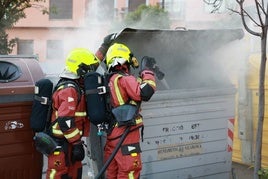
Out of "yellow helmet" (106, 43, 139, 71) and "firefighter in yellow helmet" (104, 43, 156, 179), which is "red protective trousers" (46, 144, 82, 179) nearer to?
"firefighter in yellow helmet" (104, 43, 156, 179)

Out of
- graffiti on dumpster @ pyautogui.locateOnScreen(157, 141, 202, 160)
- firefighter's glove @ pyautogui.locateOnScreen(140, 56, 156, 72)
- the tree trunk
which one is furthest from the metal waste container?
the tree trunk

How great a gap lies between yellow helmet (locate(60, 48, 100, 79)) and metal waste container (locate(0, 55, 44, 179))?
0.31 meters

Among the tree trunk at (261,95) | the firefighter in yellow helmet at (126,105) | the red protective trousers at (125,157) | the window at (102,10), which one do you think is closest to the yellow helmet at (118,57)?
the firefighter in yellow helmet at (126,105)

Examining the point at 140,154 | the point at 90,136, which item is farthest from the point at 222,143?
→ the point at 90,136

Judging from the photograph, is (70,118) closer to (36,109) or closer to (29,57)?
(36,109)

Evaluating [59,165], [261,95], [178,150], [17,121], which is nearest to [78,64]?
[17,121]

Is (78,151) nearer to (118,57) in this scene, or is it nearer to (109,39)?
(118,57)

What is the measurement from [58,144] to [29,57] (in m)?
0.88

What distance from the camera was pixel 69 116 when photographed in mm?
3621

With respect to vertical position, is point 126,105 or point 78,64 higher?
point 78,64

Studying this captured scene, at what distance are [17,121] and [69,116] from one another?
47 centimetres

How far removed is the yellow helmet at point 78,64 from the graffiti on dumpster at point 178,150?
103cm

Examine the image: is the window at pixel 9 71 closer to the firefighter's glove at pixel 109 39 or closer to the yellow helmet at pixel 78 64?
the yellow helmet at pixel 78 64

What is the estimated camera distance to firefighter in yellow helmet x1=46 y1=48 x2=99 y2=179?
364cm
